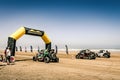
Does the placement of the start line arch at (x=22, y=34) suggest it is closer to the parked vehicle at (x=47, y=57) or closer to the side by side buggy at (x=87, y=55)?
the parked vehicle at (x=47, y=57)

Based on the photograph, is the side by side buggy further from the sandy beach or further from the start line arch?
the sandy beach

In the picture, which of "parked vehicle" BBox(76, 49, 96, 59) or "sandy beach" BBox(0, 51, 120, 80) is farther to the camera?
"parked vehicle" BBox(76, 49, 96, 59)

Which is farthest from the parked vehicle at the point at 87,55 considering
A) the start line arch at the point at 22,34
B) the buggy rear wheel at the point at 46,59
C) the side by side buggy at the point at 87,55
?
the buggy rear wheel at the point at 46,59

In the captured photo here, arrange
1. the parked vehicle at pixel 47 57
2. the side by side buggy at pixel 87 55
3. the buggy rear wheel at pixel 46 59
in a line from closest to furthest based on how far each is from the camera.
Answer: the buggy rear wheel at pixel 46 59 → the parked vehicle at pixel 47 57 → the side by side buggy at pixel 87 55

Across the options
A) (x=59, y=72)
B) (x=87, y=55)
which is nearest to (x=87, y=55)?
(x=87, y=55)

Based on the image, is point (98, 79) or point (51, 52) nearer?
point (98, 79)

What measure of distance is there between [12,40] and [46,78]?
40.8 ft

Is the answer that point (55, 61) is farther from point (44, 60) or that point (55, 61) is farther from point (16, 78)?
point (16, 78)

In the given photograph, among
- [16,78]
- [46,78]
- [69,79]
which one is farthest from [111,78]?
[16,78]

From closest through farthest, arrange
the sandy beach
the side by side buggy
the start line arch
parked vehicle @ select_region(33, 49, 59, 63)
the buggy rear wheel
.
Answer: the sandy beach, the buggy rear wheel, parked vehicle @ select_region(33, 49, 59, 63), the start line arch, the side by side buggy

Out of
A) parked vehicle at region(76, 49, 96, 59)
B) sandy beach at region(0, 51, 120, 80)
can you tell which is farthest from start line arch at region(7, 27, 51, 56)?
sandy beach at region(0, 51, 120, 80)

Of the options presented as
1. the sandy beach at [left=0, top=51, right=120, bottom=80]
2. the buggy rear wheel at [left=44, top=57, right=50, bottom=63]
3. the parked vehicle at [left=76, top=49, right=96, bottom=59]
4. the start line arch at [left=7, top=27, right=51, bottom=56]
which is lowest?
the sandy beach at [left=0, top=51, right=120, bottom=80]

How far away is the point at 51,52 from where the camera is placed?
74.1 feet

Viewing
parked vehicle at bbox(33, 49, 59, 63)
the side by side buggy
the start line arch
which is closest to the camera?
parked vehicle at bbox(33, 49, 59, 63)
